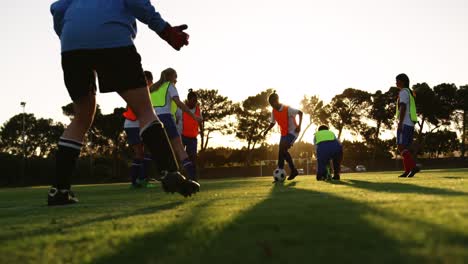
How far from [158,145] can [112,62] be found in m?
0.75

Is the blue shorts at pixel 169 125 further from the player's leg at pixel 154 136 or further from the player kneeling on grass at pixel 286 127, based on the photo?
the player's leg at pixel 154 136

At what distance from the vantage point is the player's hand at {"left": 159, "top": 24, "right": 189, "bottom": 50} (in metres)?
4.69

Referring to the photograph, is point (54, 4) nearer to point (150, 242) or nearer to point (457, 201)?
point (150, 242)

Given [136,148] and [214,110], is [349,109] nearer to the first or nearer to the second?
[214,110]

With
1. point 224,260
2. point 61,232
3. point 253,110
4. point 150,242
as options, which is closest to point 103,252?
point 150,242

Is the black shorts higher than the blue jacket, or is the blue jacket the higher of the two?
the blue jacket

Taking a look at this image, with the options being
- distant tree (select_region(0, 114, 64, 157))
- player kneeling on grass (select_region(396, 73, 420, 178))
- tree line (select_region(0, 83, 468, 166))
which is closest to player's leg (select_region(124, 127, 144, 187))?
player kneeling on grass (select_region(396, 73, 420, 178))

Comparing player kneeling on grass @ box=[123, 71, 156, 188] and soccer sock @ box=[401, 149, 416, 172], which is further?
soccer sock @ box=[401, 149, 416, 172]

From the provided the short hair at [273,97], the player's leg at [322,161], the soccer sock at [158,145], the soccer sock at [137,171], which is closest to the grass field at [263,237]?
the soccer sock at [158,145]

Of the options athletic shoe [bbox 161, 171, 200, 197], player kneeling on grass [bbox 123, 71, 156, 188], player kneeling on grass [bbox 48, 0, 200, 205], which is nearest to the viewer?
athletic shoe [bbox 161, 171, 200, 197]

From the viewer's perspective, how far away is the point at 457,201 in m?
3.36

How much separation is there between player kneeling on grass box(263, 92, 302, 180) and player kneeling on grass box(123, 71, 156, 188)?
9.37 ft

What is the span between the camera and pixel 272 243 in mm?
2000

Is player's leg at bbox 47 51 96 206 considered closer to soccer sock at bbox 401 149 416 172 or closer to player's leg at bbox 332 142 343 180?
player's leg at bbox 332 142 343 180
